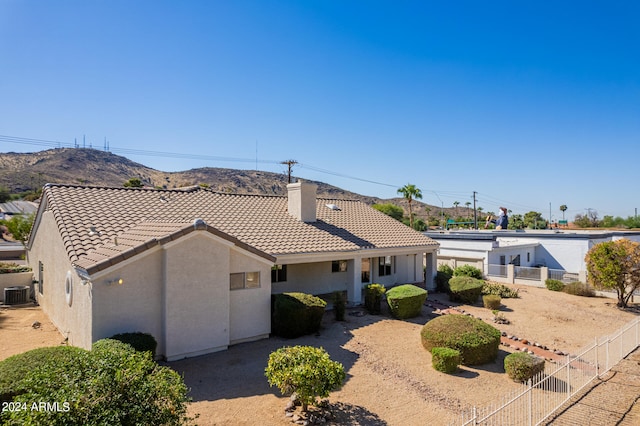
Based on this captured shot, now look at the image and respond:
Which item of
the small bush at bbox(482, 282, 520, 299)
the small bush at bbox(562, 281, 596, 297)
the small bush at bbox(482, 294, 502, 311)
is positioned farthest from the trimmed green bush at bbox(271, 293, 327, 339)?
the small bush at bbox(562, 281, 596, 297)

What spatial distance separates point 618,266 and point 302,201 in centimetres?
1814

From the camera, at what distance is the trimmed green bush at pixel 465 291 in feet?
68.4

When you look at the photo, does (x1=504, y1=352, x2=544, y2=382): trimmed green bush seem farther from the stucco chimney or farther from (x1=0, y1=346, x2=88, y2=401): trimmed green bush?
the stucco chimney

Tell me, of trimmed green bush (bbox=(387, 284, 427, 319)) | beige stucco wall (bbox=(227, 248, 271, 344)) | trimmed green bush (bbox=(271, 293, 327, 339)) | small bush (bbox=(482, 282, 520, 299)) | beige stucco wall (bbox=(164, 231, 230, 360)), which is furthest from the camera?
small bush (bbox=(482, 282, 520, 299))

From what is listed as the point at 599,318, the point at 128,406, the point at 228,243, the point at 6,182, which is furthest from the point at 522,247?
the point at 6,182

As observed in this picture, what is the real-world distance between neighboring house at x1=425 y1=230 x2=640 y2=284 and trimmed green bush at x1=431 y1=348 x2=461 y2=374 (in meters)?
19.2

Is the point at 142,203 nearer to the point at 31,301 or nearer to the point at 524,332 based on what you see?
the point at 31,301

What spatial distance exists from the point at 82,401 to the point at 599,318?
75.3 feet

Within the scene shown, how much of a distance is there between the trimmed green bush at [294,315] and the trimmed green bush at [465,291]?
10190 millimetres

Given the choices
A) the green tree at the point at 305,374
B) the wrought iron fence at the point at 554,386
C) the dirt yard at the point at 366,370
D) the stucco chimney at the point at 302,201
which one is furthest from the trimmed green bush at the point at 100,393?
the stucco chimney at the point at 302,201

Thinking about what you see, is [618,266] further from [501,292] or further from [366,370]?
[366,370]

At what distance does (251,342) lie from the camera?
43.6 feet

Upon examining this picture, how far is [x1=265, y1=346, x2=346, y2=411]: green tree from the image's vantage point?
26.3ft

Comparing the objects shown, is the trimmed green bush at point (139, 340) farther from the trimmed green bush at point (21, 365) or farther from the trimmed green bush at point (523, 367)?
the trimmed green bush at point (523, 367)
